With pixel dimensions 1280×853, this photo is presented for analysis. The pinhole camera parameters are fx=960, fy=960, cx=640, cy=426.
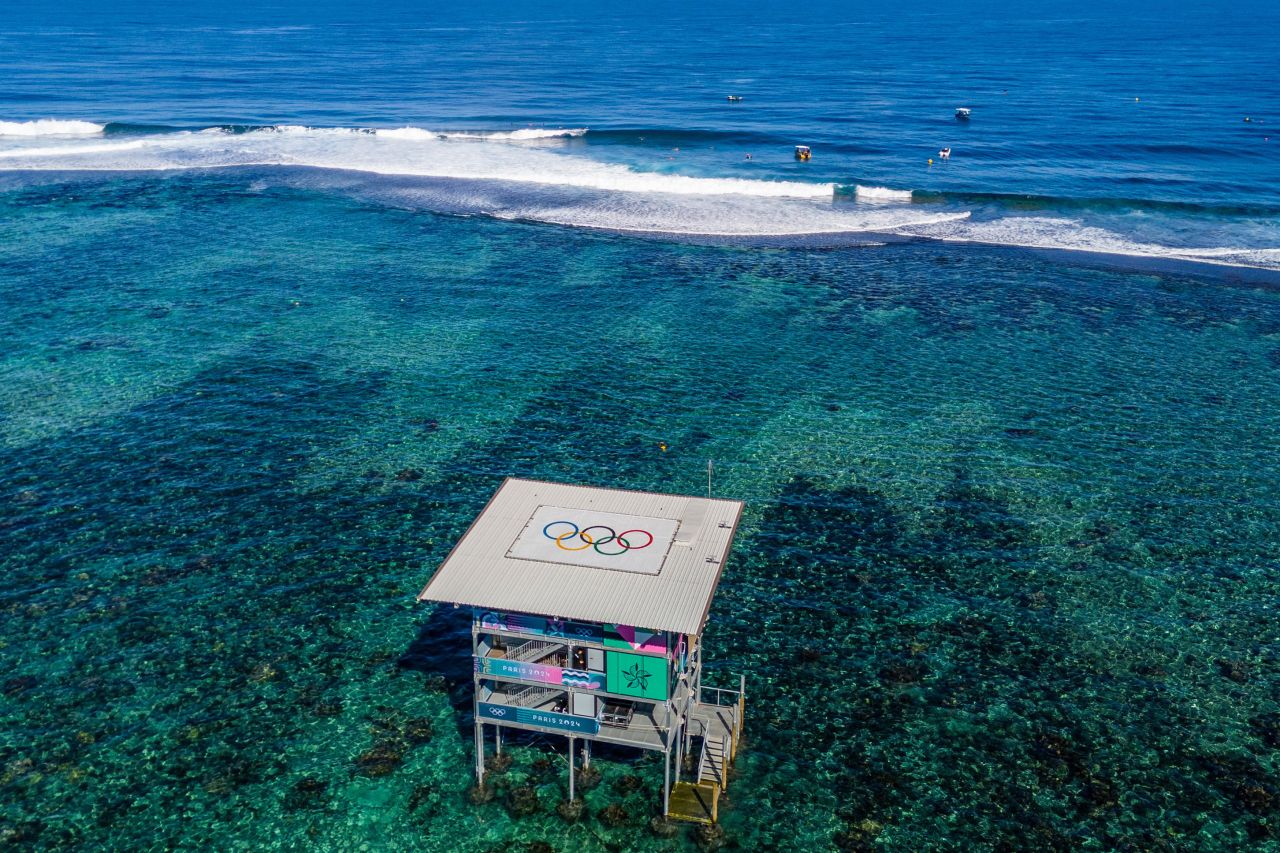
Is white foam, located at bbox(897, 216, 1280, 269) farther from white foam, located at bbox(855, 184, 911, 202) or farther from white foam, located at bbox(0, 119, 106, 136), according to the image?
white foam, located at bbox(0, 119, 106, 136)

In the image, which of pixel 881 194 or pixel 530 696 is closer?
pixel 530 696

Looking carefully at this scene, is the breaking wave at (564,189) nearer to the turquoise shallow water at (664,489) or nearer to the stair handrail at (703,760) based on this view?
the turquoise shallow water at (664,489)

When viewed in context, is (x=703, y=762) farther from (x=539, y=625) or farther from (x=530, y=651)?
(x=539, y=625)

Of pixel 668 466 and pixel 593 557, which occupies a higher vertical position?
pixel 593 557

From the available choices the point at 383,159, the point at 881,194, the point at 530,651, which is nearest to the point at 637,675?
the point at 530,651

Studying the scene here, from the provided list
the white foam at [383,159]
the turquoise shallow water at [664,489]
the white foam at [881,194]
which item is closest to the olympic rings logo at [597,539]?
the turquoise shallow water at [664,489]

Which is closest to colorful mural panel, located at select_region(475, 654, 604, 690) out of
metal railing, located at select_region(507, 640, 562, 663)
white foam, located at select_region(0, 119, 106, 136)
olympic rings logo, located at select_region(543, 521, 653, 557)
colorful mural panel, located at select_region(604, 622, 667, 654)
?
metal railing, located at select_region(507, 640, 562, 663)
